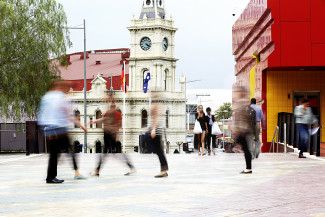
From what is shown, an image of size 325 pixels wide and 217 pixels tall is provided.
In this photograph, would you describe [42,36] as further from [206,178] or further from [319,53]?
[206,178]

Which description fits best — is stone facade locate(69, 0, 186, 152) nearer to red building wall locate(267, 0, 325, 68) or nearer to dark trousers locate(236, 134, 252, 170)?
red building wall locate(267, 0, 325, 68)

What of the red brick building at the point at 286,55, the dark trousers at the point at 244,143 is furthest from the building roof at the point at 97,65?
the dark trousers at the point at 244,143

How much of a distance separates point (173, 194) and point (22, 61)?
32.8 meters

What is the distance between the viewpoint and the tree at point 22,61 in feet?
144

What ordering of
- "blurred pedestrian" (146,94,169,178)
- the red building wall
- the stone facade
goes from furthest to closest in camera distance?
the stone facade → the red building wall → "blurred pedestrian" (146,94,169,178)

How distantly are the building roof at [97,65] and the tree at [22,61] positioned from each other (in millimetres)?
99184

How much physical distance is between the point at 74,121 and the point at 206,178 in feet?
8.43

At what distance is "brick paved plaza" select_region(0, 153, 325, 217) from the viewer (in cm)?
1031

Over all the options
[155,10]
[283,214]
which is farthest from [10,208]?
[155,10]

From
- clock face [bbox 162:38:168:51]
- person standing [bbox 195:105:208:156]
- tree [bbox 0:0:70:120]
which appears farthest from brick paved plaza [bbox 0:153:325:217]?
clock face [bbox 162:38:168:51]

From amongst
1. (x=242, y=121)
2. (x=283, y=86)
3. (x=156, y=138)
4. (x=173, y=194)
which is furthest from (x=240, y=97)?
(x=283, y=86)

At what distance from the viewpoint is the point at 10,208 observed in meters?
10.7

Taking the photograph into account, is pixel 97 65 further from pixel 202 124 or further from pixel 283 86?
pixel 202 124

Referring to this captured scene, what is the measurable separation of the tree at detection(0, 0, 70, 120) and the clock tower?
9762cm
